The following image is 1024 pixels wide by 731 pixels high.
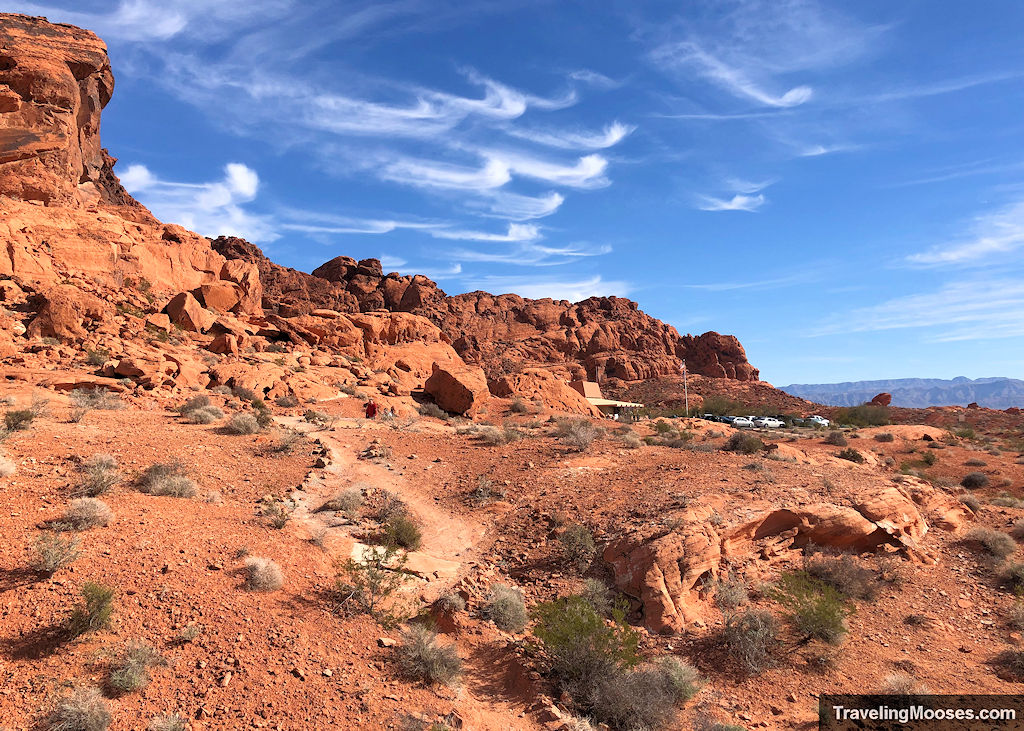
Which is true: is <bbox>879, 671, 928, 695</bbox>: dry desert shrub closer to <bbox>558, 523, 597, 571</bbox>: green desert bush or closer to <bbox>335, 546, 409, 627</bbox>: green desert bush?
<bbox>558, 523, 597, 571</bbox>: green desert bush

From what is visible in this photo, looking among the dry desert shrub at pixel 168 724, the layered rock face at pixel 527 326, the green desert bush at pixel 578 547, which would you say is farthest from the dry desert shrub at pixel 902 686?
the layered rock face at pixel 527 326

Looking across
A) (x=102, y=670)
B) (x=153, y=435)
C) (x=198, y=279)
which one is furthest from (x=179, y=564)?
(x=198, y=279)

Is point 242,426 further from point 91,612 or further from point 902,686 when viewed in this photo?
point 902,686

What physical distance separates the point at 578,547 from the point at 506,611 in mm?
2166

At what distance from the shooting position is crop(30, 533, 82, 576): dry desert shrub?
20.4ft

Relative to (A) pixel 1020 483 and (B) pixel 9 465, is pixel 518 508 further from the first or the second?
(A) pixel 1020 483

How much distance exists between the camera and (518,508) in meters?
11.2

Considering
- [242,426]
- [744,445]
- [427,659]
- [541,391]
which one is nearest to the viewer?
[427,659]

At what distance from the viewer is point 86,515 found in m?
7.34

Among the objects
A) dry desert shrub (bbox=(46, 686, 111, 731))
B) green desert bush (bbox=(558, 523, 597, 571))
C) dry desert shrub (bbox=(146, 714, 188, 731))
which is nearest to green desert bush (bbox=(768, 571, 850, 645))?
green desert bush (bbox=(558, 523, 597, 571))

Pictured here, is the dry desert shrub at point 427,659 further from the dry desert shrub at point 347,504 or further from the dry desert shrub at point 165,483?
the dry desert shrub at point 165,483

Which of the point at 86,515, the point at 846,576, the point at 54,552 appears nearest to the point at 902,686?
the point at 846,576

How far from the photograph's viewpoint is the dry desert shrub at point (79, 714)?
14.8 feet

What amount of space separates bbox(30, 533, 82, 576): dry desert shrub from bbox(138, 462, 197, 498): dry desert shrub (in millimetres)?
1966
